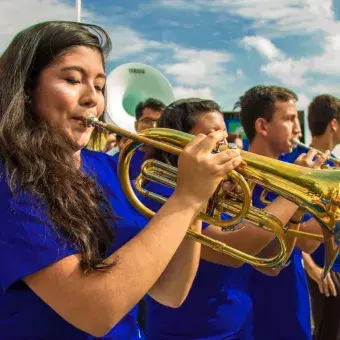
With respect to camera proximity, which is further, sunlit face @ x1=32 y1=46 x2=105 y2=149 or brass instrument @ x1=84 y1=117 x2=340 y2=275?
brass instrument @ x1=84 y1=117 x2=340 y2=275

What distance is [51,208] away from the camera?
45.5 inches

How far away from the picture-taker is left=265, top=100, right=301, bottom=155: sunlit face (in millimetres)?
3031

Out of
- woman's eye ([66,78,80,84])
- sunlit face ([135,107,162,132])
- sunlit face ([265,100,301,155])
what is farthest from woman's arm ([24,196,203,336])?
sunlit face ([135,107,162,132])

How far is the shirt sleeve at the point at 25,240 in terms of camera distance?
3.55 ft

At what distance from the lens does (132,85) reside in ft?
25.3

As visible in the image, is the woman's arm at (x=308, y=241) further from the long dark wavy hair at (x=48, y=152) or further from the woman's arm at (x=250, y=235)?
the long dark wavy hair at (x=48, y=152)

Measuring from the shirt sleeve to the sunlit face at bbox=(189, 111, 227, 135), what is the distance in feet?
4.40

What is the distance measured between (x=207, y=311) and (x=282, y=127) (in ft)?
4.95

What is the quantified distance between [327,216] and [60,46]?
99 cm

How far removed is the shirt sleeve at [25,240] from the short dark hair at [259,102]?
7.36 feet

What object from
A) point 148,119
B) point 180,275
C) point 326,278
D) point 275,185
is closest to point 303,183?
point 275,185

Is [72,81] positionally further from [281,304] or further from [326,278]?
[326,278]

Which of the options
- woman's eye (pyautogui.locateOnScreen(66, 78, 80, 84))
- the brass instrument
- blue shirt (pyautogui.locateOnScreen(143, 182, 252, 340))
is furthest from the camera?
blue shirt (pyautogui.locateOnScreen(143, 182, 252, 340))

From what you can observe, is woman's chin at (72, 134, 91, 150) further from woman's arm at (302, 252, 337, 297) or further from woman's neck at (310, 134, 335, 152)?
woman's neck at (310, 134, 335, 152)
